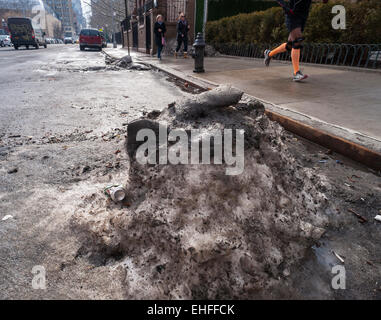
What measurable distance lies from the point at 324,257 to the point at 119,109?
413cm

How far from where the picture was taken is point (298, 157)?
2.78 metres

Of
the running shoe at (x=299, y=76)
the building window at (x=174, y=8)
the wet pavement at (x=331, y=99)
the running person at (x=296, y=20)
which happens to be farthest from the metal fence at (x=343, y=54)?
the building window at (x=174, y=8)

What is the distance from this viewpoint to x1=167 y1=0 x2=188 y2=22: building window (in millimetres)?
17969

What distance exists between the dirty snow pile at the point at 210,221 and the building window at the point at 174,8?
745 inches

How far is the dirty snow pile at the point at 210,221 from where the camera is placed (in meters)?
1.35

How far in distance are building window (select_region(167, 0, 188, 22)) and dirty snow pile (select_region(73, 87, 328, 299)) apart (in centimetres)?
1892

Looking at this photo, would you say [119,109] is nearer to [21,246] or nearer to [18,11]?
[21,246]

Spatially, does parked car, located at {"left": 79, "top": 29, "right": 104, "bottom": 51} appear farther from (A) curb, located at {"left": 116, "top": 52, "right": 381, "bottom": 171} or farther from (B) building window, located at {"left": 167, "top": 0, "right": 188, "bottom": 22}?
(A) curb, located at {"left": 116, "top": 52, "right": 381, "bottom": 171}

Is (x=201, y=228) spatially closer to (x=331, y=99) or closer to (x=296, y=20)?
(x=331, y=99)

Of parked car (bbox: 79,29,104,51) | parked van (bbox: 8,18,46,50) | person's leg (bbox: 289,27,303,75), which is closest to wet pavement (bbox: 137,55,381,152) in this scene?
person's leg (bbox: 289,27,303,75)

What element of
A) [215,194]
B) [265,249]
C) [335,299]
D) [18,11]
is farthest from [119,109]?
[18,11]

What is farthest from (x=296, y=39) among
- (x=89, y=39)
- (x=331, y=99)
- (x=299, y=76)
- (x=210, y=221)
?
(x=89, y=39)
